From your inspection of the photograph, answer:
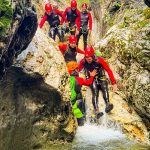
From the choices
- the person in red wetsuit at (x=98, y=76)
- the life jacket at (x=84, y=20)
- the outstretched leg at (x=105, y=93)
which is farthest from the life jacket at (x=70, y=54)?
the life jacket at (x=84, y=20)

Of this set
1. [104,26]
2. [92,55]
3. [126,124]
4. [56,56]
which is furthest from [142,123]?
[104,26]

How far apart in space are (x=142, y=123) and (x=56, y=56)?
416 centimetres

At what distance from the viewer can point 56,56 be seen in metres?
11.3

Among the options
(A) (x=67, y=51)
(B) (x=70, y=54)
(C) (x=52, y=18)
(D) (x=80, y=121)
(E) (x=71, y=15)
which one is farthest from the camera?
(C) (x=52, y=18)

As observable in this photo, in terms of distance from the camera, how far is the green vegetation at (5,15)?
21.6ft

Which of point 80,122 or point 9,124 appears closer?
point 9,124

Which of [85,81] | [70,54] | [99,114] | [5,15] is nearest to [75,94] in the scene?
[85,81]

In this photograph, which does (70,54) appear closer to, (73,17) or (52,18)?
(73,17)

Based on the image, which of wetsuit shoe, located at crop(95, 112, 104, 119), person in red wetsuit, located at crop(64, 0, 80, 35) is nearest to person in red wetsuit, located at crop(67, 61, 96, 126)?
wetsuit shoe, located at crop(95, 112, 104, 119)

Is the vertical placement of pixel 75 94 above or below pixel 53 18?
below

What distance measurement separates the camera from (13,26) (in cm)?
696

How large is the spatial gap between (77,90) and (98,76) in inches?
53.8

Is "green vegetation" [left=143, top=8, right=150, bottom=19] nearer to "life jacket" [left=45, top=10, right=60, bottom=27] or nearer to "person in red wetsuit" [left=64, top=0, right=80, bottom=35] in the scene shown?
"person in red wetsuit" [left=64, top=0, right=80, bottom=35]

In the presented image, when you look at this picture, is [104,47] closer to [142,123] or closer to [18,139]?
[142,123]
